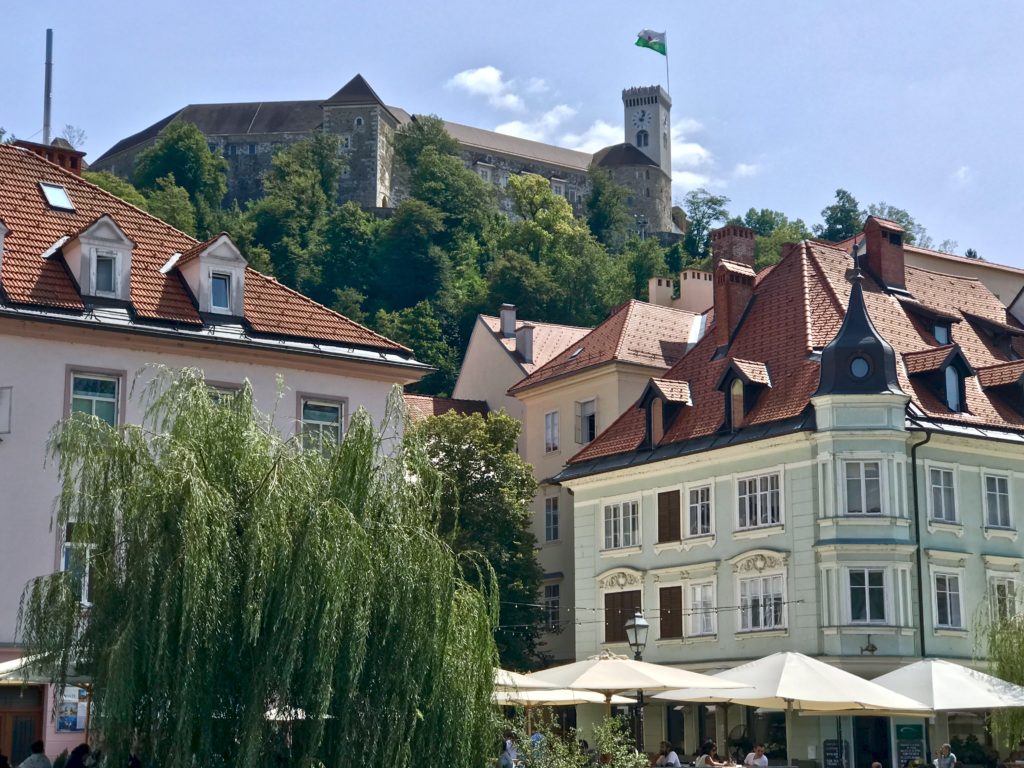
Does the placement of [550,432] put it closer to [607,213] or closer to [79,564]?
[79,564]

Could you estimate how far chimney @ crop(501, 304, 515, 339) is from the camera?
60.5 m

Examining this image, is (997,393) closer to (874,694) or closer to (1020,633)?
(1020,633)

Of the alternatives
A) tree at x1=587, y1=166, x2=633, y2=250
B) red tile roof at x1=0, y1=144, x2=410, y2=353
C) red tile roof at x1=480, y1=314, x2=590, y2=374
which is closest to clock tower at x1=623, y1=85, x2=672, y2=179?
tree at x1=587, y1=166, x2=633, y2=250

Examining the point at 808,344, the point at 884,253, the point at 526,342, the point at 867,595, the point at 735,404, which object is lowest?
the point at 867,595

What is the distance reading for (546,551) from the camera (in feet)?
168

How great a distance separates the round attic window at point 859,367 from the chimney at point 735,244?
14.2 metres

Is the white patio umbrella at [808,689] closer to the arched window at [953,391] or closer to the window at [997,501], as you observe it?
the window at [997,501]

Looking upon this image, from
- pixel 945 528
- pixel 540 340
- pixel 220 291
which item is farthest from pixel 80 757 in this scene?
pixel 540 340

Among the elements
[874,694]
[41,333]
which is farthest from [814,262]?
[41,333]

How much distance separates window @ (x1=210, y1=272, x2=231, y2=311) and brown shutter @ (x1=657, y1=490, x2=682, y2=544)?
1539 cm

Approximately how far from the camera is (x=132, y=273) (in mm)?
30438

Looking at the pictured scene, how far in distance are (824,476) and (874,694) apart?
11.9 meters

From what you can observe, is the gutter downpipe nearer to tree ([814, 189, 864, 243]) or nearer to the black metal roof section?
the black metal roof section

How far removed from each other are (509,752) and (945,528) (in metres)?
17.4
